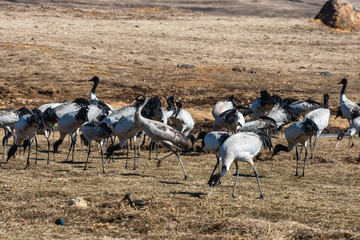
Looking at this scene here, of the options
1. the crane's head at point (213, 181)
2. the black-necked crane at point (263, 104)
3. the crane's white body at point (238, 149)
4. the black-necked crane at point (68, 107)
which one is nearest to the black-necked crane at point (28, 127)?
the black-necked crane at point (68, 107)

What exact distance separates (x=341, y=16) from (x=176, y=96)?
20112 mm

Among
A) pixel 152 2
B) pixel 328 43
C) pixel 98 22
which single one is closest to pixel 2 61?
pixel 98 22

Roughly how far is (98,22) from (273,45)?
10.9 m

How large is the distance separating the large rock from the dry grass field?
3.03 ft

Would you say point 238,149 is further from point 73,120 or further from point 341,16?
point 341,16

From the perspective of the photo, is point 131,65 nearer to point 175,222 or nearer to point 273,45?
point 273,45

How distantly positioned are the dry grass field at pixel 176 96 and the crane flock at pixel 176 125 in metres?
0.55

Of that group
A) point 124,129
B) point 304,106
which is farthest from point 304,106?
point 124,129

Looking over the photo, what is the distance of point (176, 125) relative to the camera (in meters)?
15.2

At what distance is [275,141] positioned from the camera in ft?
54.6

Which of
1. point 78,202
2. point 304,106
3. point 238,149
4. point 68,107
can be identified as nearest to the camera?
point 78,202

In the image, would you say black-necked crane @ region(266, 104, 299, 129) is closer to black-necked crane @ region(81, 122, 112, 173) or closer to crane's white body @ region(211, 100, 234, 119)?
crane's white body @ region(211, 100, 234, 119)

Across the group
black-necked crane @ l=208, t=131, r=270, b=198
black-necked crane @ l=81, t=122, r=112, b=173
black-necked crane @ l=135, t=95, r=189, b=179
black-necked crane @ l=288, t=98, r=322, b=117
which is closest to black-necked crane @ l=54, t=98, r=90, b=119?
black-necked crane @ l=81, t=122, r=112, b=173

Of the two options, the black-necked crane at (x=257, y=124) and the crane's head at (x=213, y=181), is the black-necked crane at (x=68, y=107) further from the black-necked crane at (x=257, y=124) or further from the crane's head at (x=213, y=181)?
the crane's head at (x=213, y=181)
